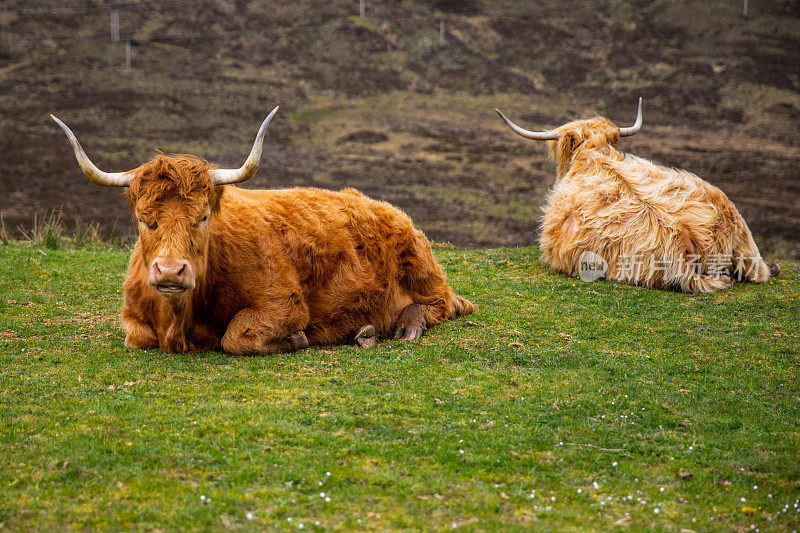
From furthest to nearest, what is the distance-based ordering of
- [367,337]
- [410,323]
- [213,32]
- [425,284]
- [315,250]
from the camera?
1. [213,32]
2. [425,284]
3. [410,323]
4. [367,337]
5. [315,250]

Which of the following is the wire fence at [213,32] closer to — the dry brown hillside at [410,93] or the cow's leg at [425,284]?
the dry brown hillside at [410,93]

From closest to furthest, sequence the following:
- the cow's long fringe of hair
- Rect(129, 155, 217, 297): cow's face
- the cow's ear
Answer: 1. Rect(129, 155, 217, 297): cow's face
2. the cow's long fringe of hair
3. the cow's ear

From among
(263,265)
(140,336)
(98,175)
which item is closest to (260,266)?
(263,265)

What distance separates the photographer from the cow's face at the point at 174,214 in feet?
17.2

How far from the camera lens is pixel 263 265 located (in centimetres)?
609

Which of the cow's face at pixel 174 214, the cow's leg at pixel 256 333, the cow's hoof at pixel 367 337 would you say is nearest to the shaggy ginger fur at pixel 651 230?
the cow's hoof at pixel 367 337

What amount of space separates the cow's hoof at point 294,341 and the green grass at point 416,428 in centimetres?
13

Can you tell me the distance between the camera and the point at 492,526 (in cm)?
342

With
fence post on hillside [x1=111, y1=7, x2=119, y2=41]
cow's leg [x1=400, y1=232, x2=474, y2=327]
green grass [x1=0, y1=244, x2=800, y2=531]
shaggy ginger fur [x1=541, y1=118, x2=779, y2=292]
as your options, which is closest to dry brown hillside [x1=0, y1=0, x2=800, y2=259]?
fence post on hillside [x1=111, y1=7, x2=119, y2=41]

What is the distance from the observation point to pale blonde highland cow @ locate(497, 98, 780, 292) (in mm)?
8516

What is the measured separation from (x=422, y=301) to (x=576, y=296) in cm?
194

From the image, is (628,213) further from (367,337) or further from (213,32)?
(213,32)

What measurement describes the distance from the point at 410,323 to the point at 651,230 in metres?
3.23

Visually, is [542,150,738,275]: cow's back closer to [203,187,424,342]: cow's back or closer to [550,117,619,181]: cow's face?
[550,117,619,181]: cow's face
